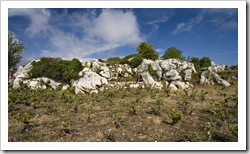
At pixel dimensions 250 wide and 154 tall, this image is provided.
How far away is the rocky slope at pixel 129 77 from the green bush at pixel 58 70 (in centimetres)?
69

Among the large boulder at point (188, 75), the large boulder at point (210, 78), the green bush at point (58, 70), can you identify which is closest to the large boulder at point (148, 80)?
the large boulder at point (188, 75)

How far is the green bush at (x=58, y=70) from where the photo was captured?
1736cm

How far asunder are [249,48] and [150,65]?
45.5 ft

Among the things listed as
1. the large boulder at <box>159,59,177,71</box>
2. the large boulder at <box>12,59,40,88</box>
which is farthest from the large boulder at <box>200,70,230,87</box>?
the large boulder at <box>12,59,40,88</box>

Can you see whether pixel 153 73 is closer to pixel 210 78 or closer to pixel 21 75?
pixel 210 78

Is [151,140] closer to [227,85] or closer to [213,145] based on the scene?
[213,145]

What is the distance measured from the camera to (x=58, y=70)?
17.8 m

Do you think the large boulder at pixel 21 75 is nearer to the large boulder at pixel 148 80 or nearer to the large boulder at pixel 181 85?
the large boulder at pixel 148 80

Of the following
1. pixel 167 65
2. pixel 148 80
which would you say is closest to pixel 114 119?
pixel 148 80

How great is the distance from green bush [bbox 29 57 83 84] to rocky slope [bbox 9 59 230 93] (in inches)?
27.1

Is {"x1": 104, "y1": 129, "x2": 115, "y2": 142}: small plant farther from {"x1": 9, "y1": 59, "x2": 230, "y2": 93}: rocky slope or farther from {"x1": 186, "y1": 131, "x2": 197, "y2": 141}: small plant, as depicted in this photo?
{"x1": 9, "y1": 59, "x2": 230, "y2": 93}: rocky slope

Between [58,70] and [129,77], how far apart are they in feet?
26.2
